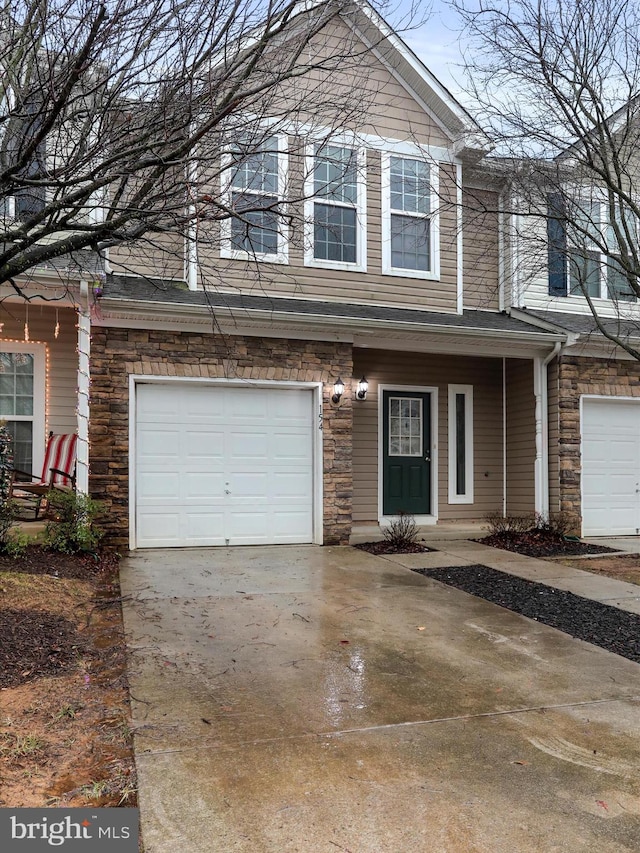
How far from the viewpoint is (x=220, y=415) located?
27.8ft

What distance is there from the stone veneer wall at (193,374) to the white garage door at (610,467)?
12.7 ft

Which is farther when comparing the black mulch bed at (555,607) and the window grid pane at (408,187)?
the window grid pane at (408,187)

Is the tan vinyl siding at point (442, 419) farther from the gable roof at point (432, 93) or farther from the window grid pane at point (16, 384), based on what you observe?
the window grid pane at point (16, 384)

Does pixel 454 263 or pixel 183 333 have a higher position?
pixel 454 263

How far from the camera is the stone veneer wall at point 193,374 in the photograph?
308 inches

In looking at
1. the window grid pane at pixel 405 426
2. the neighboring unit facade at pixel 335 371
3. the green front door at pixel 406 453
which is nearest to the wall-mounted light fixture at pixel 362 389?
the neighboring unit facade at pixel 335 371

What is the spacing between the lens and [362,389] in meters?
9.84

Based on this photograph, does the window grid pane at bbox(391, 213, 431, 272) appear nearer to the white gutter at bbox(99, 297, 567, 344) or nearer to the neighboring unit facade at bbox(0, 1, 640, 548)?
the neighboring unit facade at bbox(0, 1, 640, 548)

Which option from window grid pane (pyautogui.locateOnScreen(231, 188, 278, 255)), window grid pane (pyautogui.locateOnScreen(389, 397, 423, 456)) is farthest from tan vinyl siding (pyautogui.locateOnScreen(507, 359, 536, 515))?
window grid pane (pyautogui.locateOnScreen(231, 188, 278, 255))

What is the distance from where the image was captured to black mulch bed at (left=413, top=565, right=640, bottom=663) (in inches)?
192

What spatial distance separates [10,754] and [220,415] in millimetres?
5835

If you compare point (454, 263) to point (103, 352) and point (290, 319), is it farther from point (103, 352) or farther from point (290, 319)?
point (103, 352)

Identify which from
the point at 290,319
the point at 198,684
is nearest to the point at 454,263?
the point at 290,319

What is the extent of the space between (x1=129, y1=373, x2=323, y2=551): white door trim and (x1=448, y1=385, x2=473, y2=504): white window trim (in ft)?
9.34
